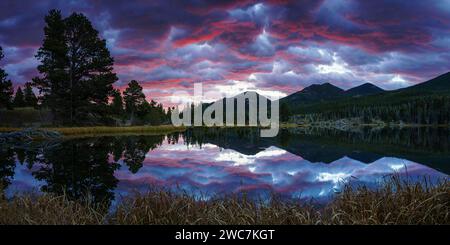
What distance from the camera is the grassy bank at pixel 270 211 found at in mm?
5547

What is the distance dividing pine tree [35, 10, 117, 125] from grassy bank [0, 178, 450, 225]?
109ft

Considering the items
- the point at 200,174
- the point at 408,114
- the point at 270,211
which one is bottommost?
the point at 200,174

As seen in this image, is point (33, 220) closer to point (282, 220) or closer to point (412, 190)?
point (282, 220)

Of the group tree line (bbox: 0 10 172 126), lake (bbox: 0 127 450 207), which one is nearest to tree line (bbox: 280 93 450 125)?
tree line (bbox: 0 10 172 126)

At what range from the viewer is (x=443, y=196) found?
236 inches

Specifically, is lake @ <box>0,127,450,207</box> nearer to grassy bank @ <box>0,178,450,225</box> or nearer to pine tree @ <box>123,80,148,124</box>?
grassy bank @ <box>0,178,450,225</box>

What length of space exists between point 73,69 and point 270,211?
122 ft

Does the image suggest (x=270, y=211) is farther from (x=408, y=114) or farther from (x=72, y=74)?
(x=408, y=114)

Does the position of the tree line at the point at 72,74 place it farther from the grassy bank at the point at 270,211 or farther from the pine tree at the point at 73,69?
the grassy bank at the point at 270,211

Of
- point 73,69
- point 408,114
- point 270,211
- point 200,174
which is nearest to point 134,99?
point 73,69

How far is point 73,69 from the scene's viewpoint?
37812mm

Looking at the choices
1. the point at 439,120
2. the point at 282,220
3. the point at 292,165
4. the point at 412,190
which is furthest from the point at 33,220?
the point at 439,120

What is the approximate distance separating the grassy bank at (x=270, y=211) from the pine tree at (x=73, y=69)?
33.3 metres

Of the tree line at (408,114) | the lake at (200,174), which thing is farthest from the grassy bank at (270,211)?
the tree line at (408,114)
